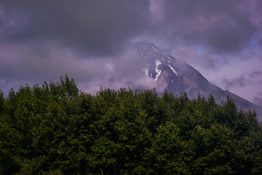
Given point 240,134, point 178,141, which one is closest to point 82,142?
point 178,141

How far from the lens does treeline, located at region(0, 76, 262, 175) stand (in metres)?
54.2

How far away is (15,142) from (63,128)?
21.7 feet

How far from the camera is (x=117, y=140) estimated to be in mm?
55812

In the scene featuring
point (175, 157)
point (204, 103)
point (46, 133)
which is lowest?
point (175, 157)

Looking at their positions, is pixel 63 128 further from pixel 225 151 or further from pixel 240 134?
pixel 240 134

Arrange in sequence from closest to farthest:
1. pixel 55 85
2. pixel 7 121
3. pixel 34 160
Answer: pixel 34 160 → pixel 7 121 → pixel 55 85

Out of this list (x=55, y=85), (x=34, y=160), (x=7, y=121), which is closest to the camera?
(x=34, y=160)

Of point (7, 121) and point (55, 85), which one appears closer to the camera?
point (7, 121)

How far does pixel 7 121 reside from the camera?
58844 millimetres

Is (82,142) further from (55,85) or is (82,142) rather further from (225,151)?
(225,151)

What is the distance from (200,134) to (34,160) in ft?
72.8

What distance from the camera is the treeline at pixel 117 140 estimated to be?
5425 cm

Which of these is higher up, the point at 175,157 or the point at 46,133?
the point at 46,133

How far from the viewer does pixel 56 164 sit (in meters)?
54.3
